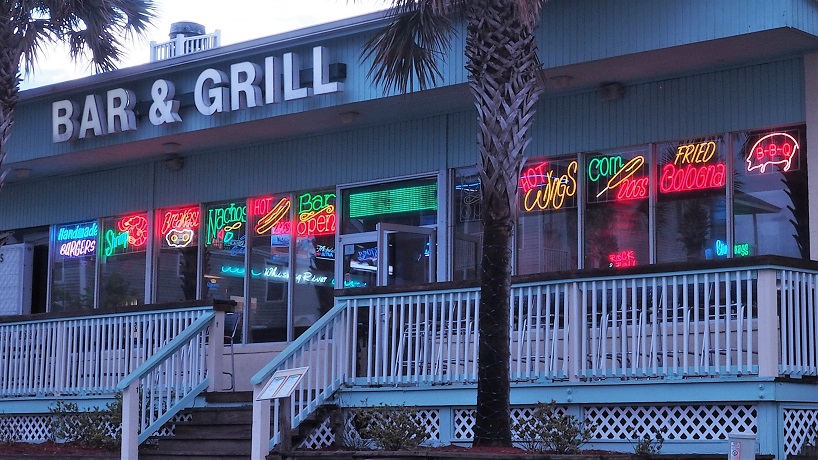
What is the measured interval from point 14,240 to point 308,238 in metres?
7.43

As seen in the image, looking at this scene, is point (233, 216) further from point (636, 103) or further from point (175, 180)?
point (636, 103)

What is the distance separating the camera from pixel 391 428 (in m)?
13.3

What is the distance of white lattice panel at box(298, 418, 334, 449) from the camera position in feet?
45.7

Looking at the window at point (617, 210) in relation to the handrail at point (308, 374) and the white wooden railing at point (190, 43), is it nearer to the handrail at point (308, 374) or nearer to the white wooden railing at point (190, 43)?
the handrail at point (308, 374)

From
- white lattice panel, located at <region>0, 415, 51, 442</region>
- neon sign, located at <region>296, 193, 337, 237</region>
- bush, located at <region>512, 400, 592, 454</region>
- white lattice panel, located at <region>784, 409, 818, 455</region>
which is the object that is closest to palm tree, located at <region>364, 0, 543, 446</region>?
bush, located at <region>512, 400, 592, 454</region>

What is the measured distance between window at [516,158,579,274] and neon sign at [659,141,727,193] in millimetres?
1378

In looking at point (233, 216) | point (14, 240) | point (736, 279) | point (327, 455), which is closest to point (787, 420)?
point (736, 279)

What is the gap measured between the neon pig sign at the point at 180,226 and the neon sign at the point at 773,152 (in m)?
9.90

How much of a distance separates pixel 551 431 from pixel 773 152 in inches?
186

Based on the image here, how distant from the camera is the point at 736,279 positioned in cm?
1177

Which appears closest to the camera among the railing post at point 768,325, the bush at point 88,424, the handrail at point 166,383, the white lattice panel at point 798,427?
the railing post at point 768,325

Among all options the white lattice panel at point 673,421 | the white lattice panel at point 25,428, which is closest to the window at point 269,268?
the white lattice panel at point 25,428

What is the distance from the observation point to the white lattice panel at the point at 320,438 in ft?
45.7

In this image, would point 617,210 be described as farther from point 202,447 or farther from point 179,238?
point 179,238
